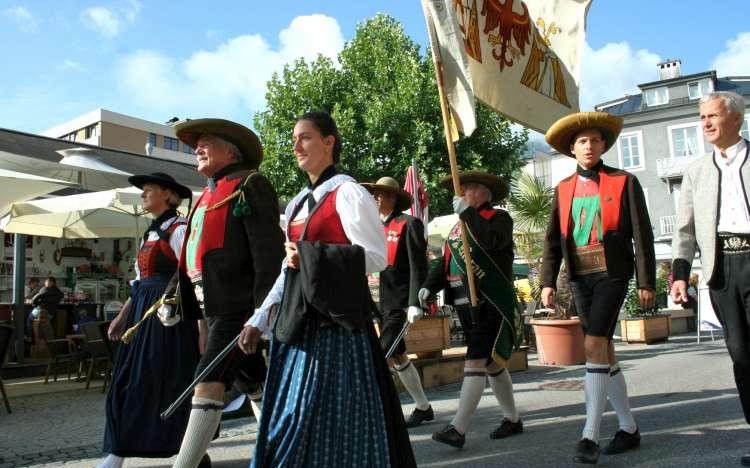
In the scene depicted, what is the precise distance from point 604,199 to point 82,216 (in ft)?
31.6

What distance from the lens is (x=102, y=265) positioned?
53.2ft

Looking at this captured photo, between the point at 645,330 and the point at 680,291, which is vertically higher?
the point at 680,291

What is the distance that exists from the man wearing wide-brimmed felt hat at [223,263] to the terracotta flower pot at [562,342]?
7.02 meters

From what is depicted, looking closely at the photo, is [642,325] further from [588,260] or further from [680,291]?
[680,291]

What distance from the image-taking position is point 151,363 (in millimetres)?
3996

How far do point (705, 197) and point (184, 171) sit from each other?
20447mm

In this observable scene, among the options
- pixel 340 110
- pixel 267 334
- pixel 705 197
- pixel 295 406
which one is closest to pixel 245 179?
pixel 267 334

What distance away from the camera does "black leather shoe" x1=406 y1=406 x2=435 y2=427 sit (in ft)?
18.1

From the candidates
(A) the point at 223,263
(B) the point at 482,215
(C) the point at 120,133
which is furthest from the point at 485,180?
(C) the point at 120,133

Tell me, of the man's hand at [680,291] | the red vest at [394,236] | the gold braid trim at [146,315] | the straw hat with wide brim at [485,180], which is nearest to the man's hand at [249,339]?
the gold braid trim at [146,315]

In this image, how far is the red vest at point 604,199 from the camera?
411 centimetres

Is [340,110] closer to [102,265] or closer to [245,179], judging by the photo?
[102,265]

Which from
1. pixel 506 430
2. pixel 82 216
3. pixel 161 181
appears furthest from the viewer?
pixel 82 216

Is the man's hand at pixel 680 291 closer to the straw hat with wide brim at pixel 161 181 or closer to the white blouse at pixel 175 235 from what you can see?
the white blouse at pixel 175 235
